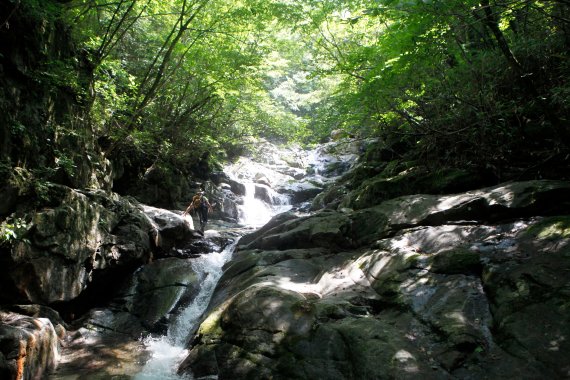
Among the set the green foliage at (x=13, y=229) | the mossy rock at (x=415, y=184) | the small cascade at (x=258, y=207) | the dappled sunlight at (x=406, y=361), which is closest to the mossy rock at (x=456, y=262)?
the dappled sunlight at (x=406, y=361)

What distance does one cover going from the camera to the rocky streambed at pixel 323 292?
4562mm

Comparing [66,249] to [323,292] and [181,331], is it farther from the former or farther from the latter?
[323,292]

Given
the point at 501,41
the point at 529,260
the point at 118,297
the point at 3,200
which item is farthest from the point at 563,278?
the point at 118,297

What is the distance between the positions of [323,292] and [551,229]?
384 cm

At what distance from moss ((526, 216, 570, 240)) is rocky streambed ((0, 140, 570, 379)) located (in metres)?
0.03

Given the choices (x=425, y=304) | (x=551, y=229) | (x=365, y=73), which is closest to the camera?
(x=425, y=304)

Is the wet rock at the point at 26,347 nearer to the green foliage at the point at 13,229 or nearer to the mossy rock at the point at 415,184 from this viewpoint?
the green foliage at the point at 13,229

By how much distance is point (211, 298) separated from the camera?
9289 mm

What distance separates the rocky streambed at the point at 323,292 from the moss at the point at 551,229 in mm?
25

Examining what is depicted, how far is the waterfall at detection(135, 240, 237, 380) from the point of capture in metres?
6.64

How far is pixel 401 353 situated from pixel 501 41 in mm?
5754

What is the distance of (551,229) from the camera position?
215 inches

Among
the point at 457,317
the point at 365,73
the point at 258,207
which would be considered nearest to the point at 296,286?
the point at 457,317

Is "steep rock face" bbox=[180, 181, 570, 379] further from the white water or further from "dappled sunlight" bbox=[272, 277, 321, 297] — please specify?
the white water
